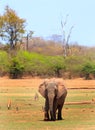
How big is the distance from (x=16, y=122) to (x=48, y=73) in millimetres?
36386

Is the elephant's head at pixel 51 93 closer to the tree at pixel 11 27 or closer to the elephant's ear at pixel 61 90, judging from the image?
the elephant's ear at pixel 61 90

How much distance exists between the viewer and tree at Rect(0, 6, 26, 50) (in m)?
51.7

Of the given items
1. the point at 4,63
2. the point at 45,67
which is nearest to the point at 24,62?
the point at 45,67

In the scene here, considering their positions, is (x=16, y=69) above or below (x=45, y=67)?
below

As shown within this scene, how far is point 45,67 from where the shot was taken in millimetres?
54812

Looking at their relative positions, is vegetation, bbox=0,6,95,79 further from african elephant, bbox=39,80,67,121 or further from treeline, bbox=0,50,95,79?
african elephant, bbox=39,80,67,121

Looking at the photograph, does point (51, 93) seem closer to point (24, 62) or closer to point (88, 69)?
point (88, 69)

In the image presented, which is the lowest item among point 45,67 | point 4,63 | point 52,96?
point 52,96

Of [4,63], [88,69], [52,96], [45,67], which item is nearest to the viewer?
[52,96]

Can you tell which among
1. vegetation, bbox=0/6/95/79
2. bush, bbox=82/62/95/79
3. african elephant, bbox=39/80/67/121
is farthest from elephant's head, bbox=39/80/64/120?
bush, bbox=82/62/95/79

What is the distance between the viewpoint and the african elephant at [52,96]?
1856 centimetres

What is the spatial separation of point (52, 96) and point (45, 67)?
3618 cm

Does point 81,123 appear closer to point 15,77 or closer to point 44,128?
point 44,128

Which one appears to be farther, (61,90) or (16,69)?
(16,69)
